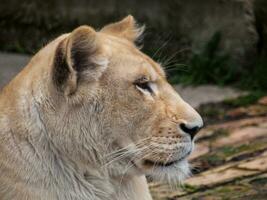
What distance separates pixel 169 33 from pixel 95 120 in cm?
432

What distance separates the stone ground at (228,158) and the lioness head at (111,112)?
5.02 feet

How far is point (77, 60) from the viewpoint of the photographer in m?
3.58

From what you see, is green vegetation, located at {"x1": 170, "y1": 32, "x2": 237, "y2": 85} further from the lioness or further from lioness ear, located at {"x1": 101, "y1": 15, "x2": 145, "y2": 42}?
the lioness

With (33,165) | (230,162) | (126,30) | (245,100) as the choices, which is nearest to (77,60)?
(33,165)

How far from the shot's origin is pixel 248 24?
739 cm

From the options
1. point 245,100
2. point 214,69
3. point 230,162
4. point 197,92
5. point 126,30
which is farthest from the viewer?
point 214,69

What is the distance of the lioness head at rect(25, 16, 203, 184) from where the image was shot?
11.7 ft

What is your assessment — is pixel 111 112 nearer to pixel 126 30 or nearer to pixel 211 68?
pixel 126 30

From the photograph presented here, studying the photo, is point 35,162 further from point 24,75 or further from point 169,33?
point 169,33

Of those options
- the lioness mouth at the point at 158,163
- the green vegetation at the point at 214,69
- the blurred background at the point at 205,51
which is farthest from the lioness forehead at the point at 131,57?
the green vegetation at the point at 214,69

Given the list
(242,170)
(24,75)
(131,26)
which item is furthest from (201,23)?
(24,75)

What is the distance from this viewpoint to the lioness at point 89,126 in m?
3.58

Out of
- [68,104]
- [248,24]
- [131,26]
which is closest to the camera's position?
[68,104]

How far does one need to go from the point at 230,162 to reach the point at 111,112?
7.38ft
